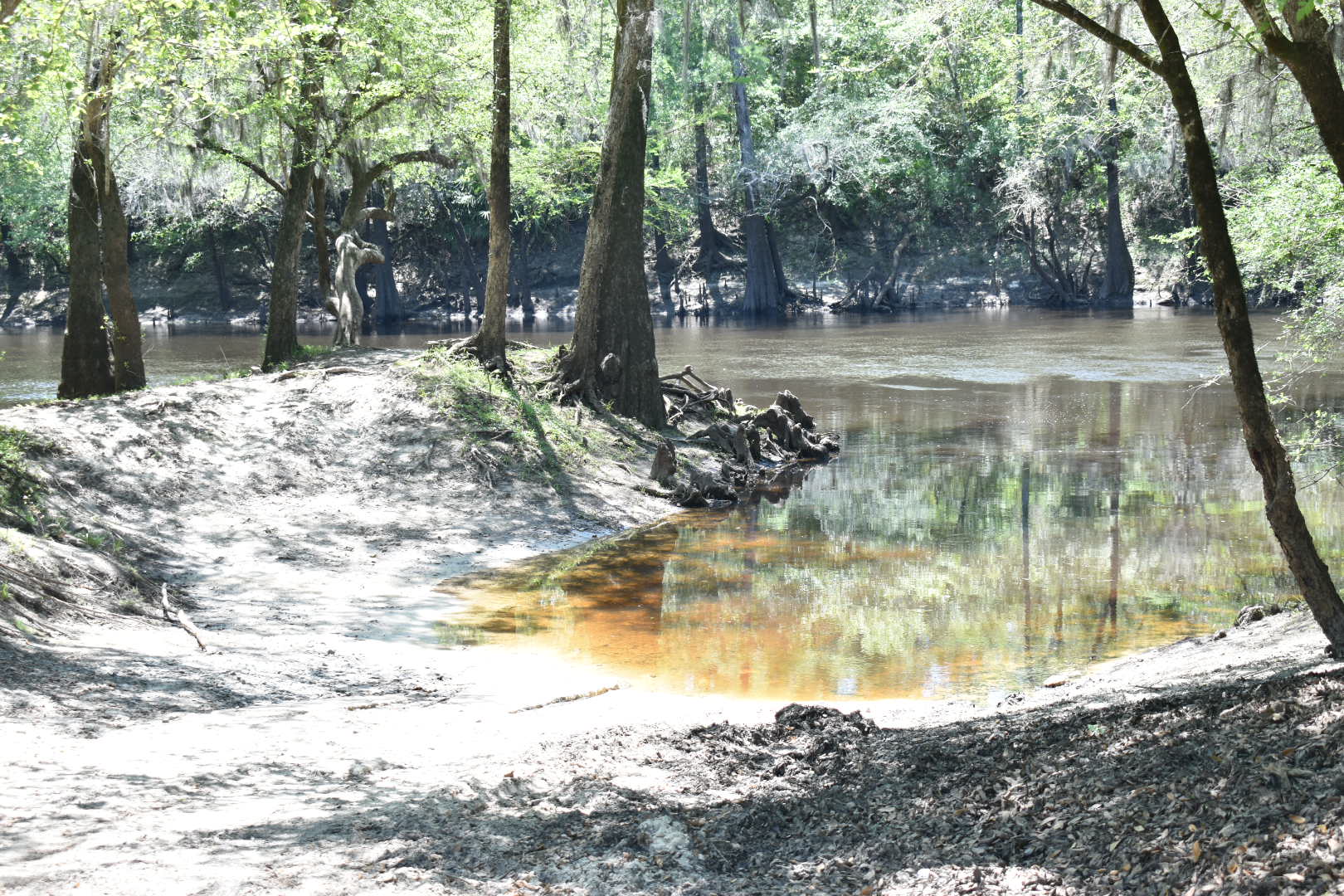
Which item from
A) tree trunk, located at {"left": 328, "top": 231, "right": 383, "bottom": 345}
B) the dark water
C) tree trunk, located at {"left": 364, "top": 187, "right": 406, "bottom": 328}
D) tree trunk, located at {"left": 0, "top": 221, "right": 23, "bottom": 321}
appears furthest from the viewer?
tree trunk, located at {"left": 0, "top": 221, "right": 23, "bottom": 321}

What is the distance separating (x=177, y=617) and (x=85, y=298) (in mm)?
8742

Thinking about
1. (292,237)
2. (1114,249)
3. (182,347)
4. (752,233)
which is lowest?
(182,347)

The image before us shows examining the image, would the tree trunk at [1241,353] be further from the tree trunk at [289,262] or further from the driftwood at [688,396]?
the tree trunk at [289,262]

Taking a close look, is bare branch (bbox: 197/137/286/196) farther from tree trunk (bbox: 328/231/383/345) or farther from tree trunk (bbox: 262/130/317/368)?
tree trunk (bbox: 328/231/383/345)

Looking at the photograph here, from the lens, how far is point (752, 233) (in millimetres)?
49844

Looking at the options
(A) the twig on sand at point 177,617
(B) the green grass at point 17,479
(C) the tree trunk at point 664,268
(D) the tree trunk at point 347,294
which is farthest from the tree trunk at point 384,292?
(A) the twig on sand at point 177,617

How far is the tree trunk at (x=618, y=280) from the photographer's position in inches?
Answer: 685

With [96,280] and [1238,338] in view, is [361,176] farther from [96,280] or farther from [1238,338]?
[1238,338]

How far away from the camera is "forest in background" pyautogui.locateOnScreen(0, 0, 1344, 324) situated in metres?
14.8

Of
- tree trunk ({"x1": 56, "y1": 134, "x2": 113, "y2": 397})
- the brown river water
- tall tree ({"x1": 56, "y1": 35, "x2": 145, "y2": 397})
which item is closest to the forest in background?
tall tree ({"x1": 56, "y1": 35, "x2": 145, "y2": 397})

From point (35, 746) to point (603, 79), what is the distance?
23051mm

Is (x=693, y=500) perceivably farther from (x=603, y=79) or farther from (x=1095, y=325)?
(x=1095, y=325)

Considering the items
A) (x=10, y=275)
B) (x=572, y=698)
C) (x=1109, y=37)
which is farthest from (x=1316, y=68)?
(x=10, y=275)

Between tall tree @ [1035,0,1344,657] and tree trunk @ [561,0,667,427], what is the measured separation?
40.4 ft
